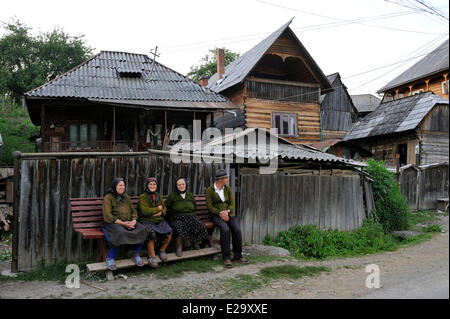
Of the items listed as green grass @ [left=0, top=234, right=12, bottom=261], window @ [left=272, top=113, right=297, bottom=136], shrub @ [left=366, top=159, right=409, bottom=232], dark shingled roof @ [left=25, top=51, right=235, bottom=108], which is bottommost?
green grass @ [left=0, top=234, right=12, bottom=261]

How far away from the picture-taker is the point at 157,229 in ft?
19.5

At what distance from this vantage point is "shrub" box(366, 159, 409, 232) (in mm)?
10523

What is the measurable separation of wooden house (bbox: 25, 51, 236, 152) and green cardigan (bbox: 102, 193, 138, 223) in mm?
9202

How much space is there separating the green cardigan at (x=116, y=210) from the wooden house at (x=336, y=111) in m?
26.7

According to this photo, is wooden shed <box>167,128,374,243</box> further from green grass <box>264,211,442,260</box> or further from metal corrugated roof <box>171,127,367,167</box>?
green grass <box>264,211,442,260</box>

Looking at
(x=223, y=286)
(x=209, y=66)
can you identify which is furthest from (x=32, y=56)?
(x=223, y=286)

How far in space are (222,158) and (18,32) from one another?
3680 centimetres

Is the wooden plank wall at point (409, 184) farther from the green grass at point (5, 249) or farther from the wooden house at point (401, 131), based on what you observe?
the green grass at point (5, 249)

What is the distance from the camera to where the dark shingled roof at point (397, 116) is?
1948 centimetres

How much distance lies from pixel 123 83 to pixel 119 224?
12.0 metres

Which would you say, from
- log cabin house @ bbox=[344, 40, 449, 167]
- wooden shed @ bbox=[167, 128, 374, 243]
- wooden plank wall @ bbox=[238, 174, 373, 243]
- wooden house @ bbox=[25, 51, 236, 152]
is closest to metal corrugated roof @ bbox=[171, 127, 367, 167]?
wooden shed @ bbox=[167, 128, 374, 243]

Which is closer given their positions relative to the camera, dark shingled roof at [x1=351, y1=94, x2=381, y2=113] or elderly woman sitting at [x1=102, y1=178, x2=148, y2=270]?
elderly woman sitting at [x1=102, y1=178, x2=148, y2=270]

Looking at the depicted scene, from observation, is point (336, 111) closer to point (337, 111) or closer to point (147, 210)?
point (337, 111)
